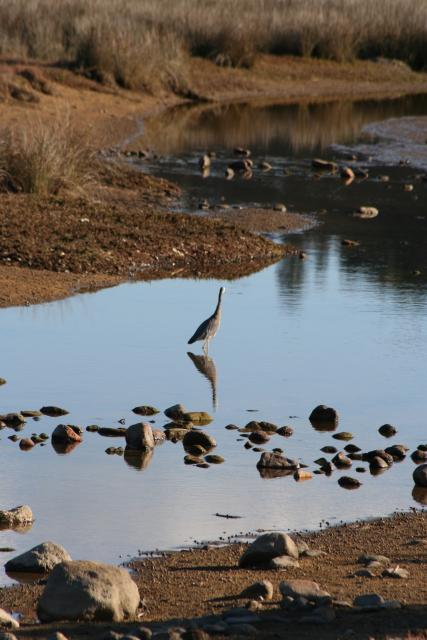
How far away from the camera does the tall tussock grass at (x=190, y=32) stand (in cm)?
3381

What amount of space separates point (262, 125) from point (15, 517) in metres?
24.0

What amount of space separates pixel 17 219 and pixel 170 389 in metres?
5.86

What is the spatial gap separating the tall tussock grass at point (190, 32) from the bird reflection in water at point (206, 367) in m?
22.1

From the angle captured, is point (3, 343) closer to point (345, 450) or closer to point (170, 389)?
point (170, 389)

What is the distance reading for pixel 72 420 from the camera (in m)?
9.51

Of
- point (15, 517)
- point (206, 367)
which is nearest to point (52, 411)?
point (206, 367)

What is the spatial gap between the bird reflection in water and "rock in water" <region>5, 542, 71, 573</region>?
370cm

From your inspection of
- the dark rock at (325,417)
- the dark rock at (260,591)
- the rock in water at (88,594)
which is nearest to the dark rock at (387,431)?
the dark rock at (325,417)

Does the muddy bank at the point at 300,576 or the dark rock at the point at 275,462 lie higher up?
the muddy bank at the point at 300,576

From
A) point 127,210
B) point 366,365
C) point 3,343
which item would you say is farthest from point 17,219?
point 366,365

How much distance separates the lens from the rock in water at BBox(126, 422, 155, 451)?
29.2ft

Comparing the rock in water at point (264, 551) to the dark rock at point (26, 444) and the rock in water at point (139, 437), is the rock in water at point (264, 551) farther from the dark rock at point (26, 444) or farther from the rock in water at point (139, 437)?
the dark rock at point (26, 444)

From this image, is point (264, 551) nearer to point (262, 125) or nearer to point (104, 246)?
point (104, 246)

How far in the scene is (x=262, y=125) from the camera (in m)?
30.6
